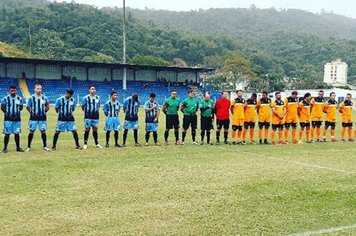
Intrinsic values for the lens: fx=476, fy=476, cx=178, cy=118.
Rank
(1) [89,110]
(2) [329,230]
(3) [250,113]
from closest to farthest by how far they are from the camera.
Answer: (2) [329,230] < (1) [89,110] < (3) [250,113]

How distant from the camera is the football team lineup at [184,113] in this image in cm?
1353

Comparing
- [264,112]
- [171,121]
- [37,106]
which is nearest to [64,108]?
[37,106]

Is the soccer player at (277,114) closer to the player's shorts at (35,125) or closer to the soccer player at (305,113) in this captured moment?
the soccer player at (305,113)

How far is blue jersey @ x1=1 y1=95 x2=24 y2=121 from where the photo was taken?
519 inches

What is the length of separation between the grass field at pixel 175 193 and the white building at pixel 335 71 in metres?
103

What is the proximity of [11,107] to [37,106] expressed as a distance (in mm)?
697

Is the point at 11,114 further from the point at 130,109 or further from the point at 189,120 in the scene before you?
the point at 189,120

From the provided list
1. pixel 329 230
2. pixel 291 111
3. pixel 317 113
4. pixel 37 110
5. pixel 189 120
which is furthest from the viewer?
pixel 317 113

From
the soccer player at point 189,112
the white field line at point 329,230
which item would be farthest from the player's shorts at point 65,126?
the white field line at point 329,230

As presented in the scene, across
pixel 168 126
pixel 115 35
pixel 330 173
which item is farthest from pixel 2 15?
pixel 330 173

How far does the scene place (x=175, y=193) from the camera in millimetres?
8258

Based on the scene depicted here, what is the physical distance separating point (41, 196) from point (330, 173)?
608cm

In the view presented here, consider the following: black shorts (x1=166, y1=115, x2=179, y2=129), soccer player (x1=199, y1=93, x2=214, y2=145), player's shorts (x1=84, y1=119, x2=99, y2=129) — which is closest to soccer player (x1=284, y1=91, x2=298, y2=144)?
soccer player (x1=199, y1=93, x2=214, y2=145)

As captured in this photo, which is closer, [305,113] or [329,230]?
[329,230]
